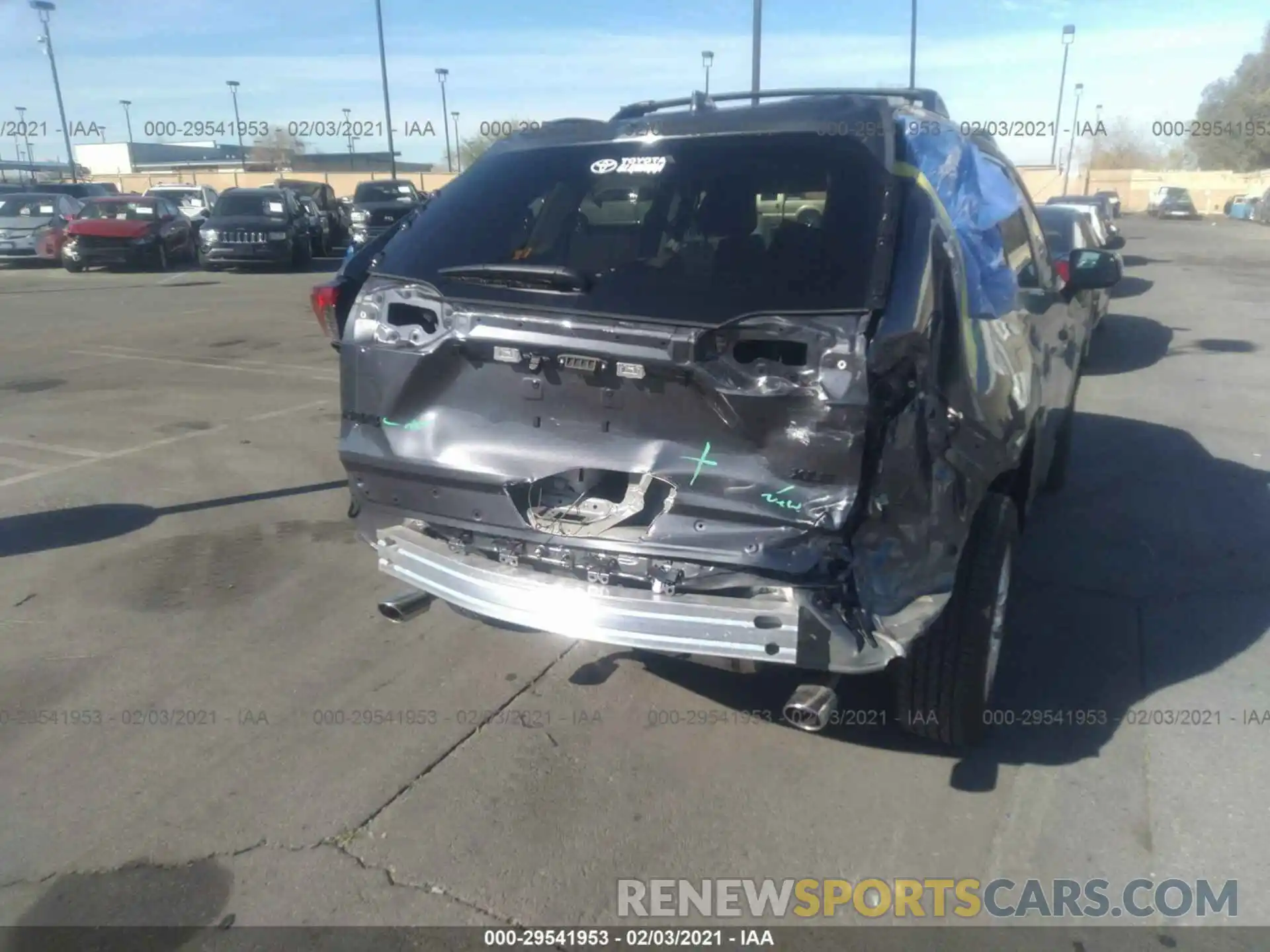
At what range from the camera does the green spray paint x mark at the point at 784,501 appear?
10.0 ft

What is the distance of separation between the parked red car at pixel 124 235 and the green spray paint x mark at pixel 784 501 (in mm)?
21791

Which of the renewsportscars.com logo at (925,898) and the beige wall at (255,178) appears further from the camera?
the beige wall at (255,178)

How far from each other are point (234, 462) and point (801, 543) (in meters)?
5.35

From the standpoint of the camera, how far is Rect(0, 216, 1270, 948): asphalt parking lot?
10.4 feet

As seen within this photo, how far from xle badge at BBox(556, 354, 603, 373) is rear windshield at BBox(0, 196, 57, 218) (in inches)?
968

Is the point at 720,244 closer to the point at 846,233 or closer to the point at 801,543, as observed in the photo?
the point at 846,233

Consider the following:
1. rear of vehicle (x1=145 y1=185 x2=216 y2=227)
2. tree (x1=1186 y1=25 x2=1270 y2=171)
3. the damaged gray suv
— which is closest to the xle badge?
the damaged gray suv

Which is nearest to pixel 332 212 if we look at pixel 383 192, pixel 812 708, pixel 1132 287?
pixel 383 192

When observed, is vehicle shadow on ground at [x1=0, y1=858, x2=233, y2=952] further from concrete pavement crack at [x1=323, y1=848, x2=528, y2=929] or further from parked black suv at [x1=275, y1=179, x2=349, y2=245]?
parked black suv at [x1=275, y1=179, x2=349, y2=245]

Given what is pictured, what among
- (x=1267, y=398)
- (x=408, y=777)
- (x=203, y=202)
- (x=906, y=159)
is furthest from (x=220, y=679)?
(x=203, y=202)

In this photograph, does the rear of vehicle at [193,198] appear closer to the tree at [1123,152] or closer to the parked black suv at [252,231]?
the parked black suv at [252,231]

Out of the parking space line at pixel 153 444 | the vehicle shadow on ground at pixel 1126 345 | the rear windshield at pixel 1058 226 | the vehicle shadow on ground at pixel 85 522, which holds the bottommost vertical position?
the vehicle shadow on ground at pixel 1126 345

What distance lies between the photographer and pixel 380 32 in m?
33.0

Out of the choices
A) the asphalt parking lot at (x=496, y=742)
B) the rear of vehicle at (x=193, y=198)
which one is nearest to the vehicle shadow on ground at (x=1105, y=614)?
the asphalt parking lot at (x=496, y=742)
